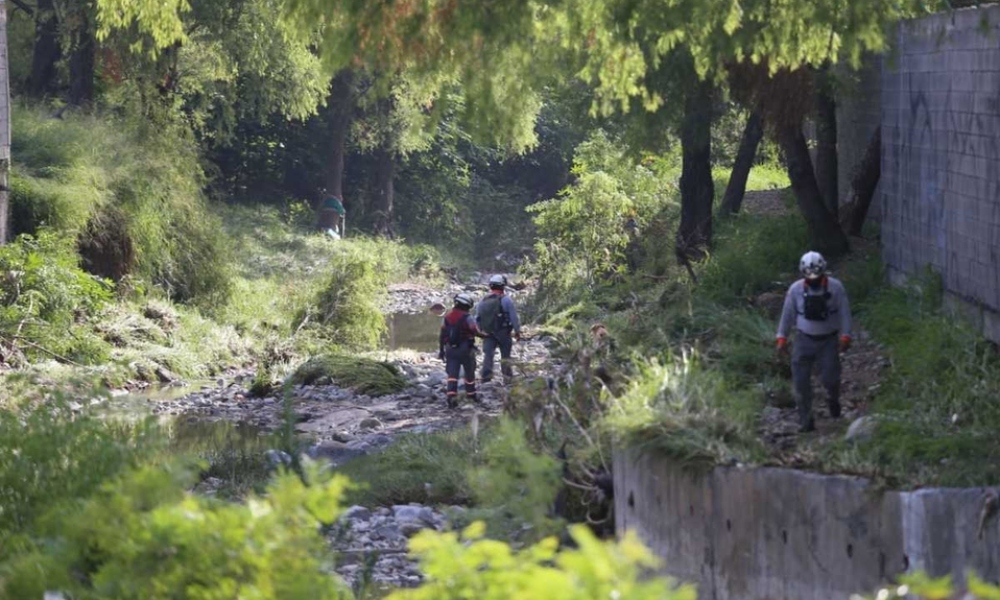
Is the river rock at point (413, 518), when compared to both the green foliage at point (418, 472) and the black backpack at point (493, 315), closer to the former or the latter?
the green foliage at point (418, 472)

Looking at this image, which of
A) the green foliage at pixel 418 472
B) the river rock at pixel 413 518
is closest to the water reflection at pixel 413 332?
the green foliage at pixel 418 472

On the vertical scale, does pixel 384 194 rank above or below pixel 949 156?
below

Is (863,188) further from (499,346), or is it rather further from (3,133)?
(3,133)

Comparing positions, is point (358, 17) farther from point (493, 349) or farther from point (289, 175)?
point (289, 175)

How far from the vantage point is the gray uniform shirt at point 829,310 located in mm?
11992

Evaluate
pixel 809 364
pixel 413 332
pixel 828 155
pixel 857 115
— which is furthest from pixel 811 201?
pixel 413 332

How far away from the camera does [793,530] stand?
A: 32.3 ft

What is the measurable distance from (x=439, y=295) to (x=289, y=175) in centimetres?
1114

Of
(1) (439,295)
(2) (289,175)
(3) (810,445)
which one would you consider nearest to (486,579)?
(3) (810,445)

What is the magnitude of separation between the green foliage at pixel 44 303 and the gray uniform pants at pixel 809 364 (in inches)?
491

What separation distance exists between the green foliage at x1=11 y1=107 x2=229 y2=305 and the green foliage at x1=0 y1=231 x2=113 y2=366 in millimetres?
897

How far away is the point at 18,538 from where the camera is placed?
24.2 ft

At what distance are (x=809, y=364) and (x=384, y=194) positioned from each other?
37059 millimetres

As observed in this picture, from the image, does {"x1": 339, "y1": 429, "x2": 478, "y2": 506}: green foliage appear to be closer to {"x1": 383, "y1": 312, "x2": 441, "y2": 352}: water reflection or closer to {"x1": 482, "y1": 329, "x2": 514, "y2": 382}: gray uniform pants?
{"x1": 482, "y1": 329, "x2": 514, "y2": 382}: gray uniform pants
